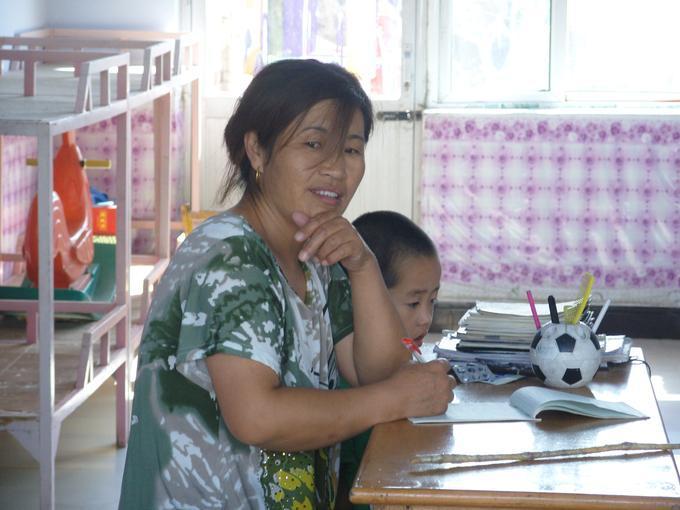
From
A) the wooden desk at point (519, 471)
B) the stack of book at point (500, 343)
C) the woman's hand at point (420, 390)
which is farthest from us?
the stack of book at point (500, 343)

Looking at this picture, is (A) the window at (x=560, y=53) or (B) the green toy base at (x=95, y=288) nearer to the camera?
(B) the green toy base at (x=95, y=288)

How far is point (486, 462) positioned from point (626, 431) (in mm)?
294

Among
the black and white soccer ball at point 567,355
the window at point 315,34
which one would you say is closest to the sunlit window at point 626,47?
the window at point 315,34

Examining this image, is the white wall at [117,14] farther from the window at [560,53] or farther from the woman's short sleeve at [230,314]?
the woman's short sleeve at [230,314]

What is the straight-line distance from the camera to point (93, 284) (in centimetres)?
466

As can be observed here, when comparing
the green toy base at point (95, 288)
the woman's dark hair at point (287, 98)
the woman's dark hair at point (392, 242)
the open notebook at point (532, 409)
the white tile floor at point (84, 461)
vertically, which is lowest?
the white tile floor at point (84, 461)

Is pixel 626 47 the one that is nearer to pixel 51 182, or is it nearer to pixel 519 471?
pixel 51 182

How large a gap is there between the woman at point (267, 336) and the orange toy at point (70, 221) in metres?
2.22

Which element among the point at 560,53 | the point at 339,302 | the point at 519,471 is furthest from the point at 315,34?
the point at 519,471

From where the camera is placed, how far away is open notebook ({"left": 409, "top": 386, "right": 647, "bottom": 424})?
6.13 feet

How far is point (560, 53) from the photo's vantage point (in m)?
5.55

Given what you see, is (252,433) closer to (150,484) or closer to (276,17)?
(150,484)

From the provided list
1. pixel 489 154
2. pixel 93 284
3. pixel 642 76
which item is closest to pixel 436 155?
pixel 489 154

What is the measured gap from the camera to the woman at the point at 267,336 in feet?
5.52
